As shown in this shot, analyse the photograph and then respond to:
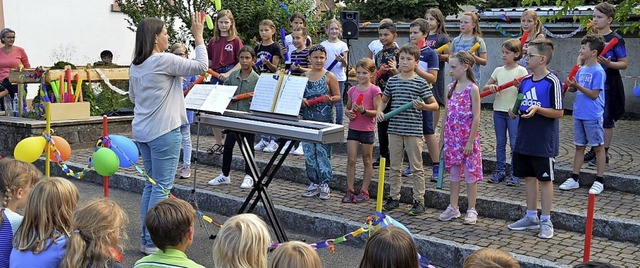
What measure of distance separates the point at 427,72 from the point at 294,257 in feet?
17.2

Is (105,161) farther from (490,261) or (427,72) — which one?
(490,261)

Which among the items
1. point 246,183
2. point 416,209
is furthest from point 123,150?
point 416,209

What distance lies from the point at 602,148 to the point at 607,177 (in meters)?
0.47

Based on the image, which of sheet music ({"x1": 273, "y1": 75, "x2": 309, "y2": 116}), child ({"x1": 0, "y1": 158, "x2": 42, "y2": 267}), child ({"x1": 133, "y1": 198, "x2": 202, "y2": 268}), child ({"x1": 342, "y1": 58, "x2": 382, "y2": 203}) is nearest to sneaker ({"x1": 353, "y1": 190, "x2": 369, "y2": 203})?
child ({"x1": 342, "y1": 58, "x2": 382, "y2": 203})

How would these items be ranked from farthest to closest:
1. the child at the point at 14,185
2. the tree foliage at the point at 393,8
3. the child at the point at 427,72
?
the tree foliage at the point at 393,8
the child at the point at 427,72
the child at the point at 14,185

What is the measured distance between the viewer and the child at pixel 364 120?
25.2ft

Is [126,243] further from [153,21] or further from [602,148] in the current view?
[602,148]

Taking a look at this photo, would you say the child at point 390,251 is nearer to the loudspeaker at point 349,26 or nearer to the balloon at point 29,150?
the balloon at point 29,150

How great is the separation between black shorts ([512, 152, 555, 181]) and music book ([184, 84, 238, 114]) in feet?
8.60

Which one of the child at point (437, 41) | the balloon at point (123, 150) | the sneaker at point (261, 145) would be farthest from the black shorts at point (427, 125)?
the balloon at point (123, 150)

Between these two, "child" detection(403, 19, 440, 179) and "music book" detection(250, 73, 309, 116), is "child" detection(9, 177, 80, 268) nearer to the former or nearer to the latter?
"music book" detection(250, 73, 309, 116)

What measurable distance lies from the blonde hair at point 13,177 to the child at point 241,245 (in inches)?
60.0

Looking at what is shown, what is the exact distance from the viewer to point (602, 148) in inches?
297

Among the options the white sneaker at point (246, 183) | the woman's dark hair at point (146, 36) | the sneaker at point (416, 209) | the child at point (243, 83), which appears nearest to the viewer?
the woman's dark hair at point (146, 36)
